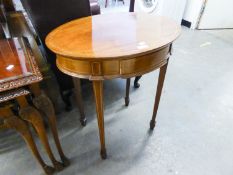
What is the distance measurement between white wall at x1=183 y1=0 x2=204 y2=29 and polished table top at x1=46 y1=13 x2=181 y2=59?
2.32 meters

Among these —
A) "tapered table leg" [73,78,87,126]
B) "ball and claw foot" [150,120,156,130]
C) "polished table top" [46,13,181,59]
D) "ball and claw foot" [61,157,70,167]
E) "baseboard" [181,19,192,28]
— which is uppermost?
"polished table top" [46,13,181,59]

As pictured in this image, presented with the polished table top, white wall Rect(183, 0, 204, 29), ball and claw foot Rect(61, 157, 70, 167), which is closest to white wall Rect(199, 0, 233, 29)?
white wall Rect(183, 0, 204, 29)

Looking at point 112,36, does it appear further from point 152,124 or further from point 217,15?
point 217,15

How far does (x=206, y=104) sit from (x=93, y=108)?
100cm

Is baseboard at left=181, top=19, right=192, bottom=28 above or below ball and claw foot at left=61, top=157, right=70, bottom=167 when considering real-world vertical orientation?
above

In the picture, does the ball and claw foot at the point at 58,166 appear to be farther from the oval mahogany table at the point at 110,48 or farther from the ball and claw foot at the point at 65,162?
the oval mahogany table at the point at 110,48

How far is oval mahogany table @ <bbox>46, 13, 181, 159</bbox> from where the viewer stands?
75 centimetres

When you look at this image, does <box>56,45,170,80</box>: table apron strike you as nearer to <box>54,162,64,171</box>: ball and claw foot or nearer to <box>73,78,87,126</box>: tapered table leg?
<box>73,78,87,126</box>: tapered table leg

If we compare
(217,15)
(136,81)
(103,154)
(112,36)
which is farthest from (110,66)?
(217,15)

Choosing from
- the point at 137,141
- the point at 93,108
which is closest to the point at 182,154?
the point at 137,141

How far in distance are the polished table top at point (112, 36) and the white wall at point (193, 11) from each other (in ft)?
7.63

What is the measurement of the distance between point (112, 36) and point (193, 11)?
276 centimetres

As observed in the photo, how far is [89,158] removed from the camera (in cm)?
119

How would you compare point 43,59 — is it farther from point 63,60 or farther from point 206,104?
point 206,104
